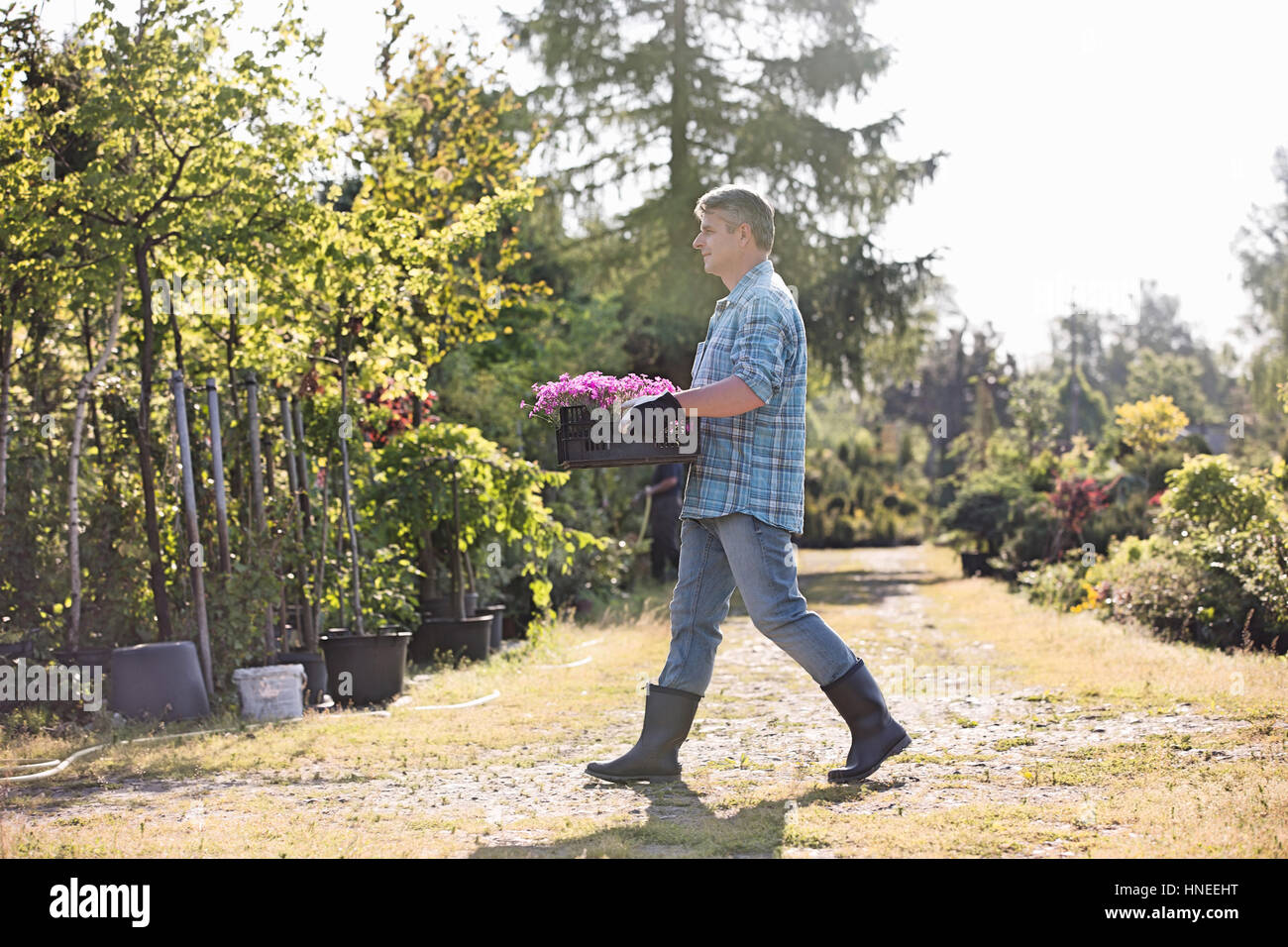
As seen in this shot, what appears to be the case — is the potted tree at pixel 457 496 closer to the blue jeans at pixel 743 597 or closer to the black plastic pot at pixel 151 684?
the black plastic pot at pixel 151 684

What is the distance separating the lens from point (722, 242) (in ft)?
15.4

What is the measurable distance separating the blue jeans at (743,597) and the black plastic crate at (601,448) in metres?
0.27

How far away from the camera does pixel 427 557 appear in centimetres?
1020

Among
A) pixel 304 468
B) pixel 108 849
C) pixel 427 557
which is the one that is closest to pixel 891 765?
pixel 108 849

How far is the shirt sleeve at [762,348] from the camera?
172 inches

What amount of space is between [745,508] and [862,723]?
2.81 ft

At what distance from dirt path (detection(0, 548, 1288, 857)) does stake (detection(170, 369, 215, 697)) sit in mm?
1276

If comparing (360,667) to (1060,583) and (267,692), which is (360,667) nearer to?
(267,692)

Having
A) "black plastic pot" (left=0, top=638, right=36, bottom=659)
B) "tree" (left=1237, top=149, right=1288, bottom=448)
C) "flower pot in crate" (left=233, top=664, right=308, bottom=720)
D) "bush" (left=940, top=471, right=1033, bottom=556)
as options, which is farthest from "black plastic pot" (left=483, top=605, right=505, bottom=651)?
"tree" (left=1237, top=149, right=1288, bottom=448)

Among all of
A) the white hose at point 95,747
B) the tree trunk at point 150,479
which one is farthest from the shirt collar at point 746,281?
the tree trunk at point 150,479

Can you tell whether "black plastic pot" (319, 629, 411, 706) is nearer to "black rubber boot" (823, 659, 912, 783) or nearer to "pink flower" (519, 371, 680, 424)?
"pink flower" (519, 371, 680, 424)

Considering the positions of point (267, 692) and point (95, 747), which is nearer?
A: point (95, 747)

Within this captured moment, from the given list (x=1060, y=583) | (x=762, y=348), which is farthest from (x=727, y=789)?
(x=1060, y=583)
